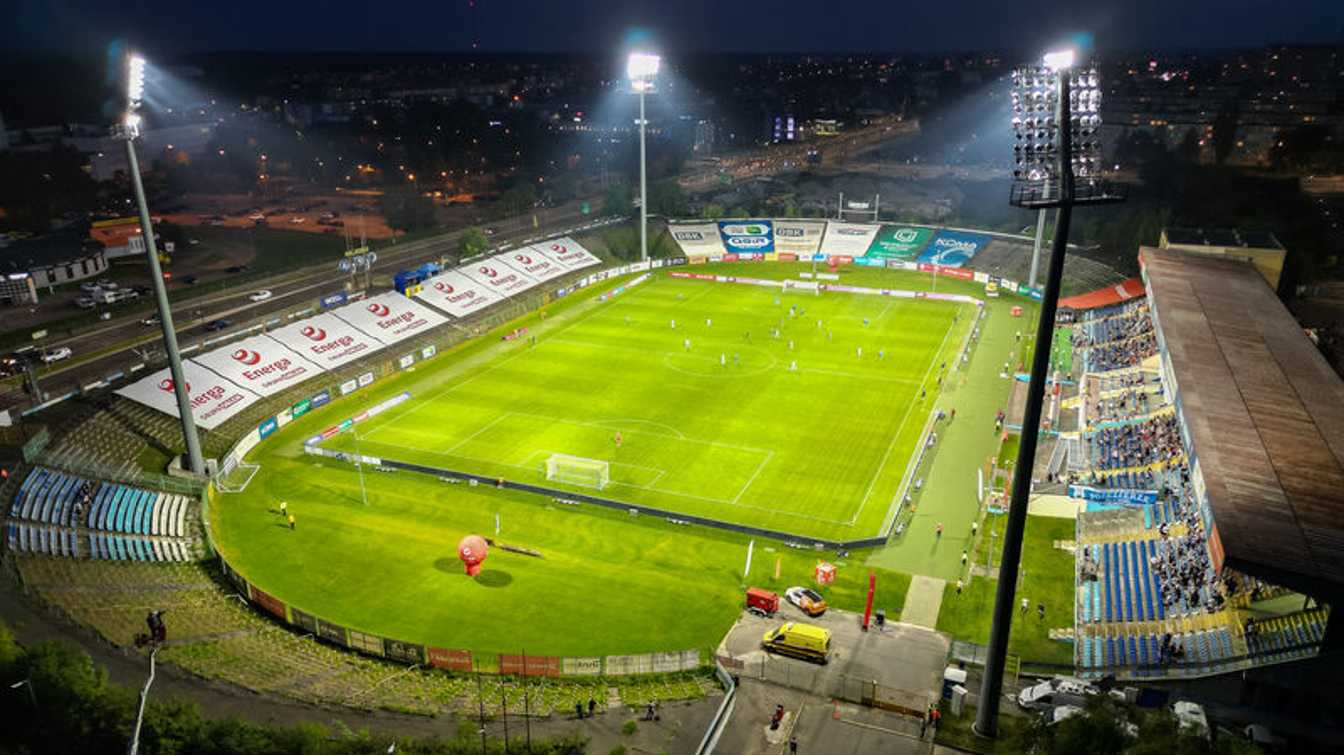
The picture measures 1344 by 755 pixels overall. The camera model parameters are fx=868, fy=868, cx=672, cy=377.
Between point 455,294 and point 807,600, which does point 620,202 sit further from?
point 807,600

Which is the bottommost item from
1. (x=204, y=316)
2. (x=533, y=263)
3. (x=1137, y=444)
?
(x=204, y=316)

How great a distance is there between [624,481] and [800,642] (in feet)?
54.0

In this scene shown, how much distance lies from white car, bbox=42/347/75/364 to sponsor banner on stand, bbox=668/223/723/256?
58560 millimetres

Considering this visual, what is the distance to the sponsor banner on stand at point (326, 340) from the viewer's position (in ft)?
200

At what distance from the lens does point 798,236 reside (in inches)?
3935

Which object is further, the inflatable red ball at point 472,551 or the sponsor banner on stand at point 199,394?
the sponsor banner on stand at point 199,394

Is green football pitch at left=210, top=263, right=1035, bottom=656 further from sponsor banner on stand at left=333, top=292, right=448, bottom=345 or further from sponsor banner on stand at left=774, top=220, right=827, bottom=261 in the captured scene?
sponsor banner on stand at left=774, top=220, right=827, bottom=261

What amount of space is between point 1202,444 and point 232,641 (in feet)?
119

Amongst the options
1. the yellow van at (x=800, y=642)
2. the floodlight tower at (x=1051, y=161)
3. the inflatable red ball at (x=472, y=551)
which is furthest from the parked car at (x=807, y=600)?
the inflatable red ball at (x=472, y=551)

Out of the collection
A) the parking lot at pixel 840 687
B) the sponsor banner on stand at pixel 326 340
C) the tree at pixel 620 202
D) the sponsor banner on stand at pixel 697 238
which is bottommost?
the parking lot at pixel 840 687

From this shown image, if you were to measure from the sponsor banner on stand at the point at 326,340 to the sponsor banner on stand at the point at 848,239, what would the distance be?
172ft

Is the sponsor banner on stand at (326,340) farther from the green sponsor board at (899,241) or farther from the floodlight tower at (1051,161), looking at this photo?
the green sponsor board at (899,241)

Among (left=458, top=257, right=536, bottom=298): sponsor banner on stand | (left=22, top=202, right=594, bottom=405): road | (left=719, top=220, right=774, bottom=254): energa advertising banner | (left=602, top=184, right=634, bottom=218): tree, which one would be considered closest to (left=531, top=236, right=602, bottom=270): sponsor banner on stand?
(left=458, top=257, right=536, bottom=298): sponsor banner on stand

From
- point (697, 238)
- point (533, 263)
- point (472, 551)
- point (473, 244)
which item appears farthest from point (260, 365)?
point (697, 238)
